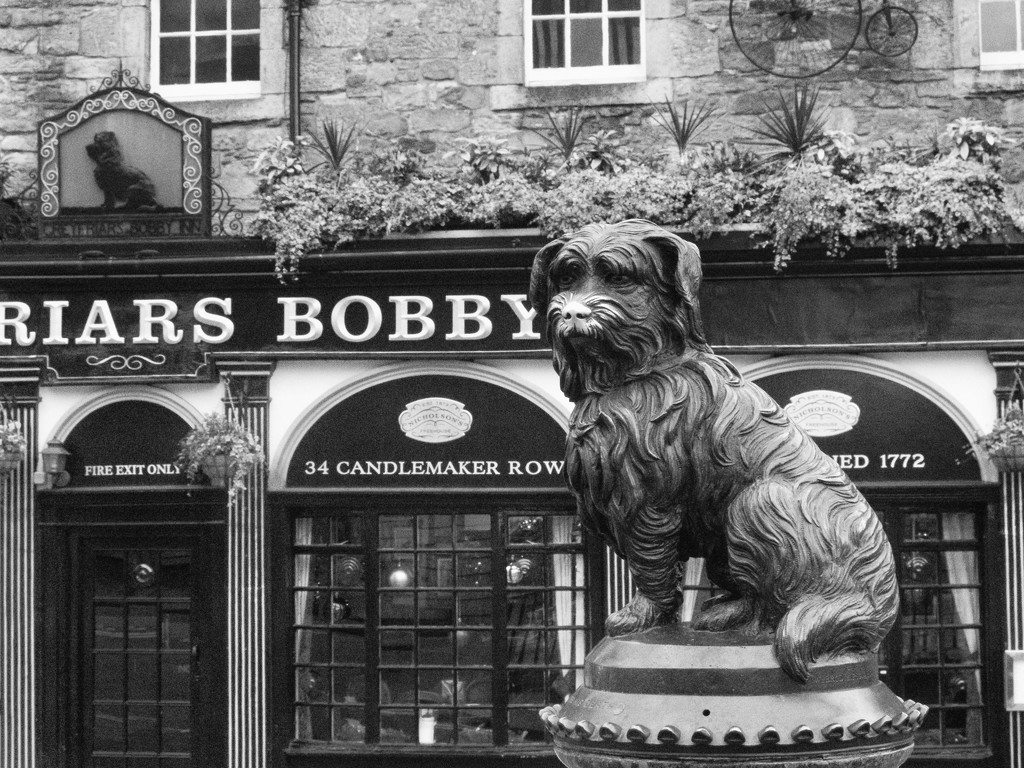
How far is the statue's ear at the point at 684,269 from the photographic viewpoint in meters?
4.22

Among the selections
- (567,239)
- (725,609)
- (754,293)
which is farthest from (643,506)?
(754,293)

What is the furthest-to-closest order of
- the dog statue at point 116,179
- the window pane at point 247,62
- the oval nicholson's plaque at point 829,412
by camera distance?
the window pane at point 247,62, the dog statue at point 116,179, the oval nicholson's plaque at point 829,412

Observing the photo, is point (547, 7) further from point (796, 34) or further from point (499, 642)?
point (499, 642)

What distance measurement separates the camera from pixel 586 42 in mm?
11852

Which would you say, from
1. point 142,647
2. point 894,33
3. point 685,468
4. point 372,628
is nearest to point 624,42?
point 894,33

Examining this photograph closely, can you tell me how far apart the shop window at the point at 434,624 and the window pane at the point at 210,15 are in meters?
3.60

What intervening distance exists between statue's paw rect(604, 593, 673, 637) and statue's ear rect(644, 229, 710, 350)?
2.26 ft

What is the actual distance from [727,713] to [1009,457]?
23.7 feet

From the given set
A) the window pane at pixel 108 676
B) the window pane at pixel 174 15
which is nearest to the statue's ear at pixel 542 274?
the window pane at pixel 108 676

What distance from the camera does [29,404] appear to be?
11703 millimetres

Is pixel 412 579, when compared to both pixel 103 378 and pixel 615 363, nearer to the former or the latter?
pixel 103 378

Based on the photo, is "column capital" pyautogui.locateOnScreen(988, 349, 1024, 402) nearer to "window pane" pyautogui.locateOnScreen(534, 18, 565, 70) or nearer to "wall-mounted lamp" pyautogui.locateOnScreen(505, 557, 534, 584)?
"wall-mounted lamp" pyautogui.locateOnScreen(505, 557, 534, 584)

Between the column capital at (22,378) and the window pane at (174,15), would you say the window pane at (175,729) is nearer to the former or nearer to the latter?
the column capital at (22,378)

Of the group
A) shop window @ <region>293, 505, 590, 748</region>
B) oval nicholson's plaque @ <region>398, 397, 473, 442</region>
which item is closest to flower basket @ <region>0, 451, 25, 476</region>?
shop window @ <region>293, 505, 590, 748</region>
